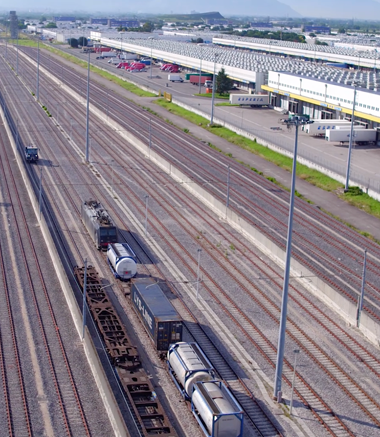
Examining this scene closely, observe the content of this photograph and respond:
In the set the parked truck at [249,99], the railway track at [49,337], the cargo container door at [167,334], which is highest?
the parked truck at [249,99]

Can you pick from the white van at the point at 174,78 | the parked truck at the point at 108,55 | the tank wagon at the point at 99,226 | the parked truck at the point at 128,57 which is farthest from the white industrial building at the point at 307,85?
the parked truck at the point at 108,55

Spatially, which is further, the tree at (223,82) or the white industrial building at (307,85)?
the tree at (223,82)

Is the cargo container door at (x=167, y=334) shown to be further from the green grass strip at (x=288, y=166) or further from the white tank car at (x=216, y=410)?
the green grass strip at (x=288, y=166)

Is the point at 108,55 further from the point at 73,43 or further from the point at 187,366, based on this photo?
the point at 187,366

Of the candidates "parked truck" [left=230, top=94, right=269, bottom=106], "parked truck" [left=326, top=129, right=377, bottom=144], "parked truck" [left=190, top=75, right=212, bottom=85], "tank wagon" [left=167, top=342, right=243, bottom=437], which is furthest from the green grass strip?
"parked truck" [left=190, top=75, right=212, bottom=85]

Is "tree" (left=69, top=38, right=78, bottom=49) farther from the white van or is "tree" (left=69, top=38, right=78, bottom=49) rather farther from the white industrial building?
the white van

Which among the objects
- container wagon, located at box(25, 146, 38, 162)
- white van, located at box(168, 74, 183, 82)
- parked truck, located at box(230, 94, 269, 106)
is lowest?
container wagon, located at box(25, 146, 38, 162)

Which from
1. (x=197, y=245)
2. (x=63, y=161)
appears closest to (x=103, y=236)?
(x=197, y=245)

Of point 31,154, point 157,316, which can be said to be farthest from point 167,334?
point 31,154
